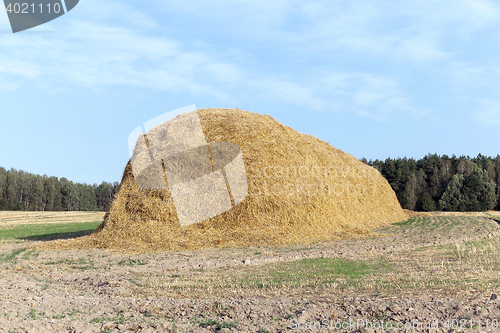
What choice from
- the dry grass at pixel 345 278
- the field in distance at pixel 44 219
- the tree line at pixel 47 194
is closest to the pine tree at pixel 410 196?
the field in distance at pixel 44 219

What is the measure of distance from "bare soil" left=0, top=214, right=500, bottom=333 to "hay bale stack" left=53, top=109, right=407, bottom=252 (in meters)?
3.83

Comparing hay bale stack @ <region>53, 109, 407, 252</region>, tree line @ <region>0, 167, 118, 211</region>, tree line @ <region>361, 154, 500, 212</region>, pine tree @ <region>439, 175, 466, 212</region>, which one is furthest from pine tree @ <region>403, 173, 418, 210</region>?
tree line @ <region>0, 167, 118, 211</region>

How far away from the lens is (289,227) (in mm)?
19500

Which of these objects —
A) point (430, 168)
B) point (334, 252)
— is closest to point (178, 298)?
point (334, 252)

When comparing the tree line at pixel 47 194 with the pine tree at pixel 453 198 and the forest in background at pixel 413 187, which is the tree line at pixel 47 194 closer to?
the forest in background at pixel 413 187

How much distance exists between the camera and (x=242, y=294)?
806 cm

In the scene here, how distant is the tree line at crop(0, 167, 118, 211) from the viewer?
98.4 meters

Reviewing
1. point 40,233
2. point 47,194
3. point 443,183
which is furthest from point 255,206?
point 47,194

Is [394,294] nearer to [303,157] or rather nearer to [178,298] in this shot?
[178,298]

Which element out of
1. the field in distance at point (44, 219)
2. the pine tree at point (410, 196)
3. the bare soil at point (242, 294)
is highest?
the pine tree at point (410, 196)

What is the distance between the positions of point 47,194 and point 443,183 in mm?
96911

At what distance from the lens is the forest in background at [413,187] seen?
6738cm

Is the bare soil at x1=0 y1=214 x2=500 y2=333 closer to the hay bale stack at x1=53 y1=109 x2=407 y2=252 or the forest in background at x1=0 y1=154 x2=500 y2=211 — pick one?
the hay bale stack at x1=53 y1=109 x2=407 y2=252

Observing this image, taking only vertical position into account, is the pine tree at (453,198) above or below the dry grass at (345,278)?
above
